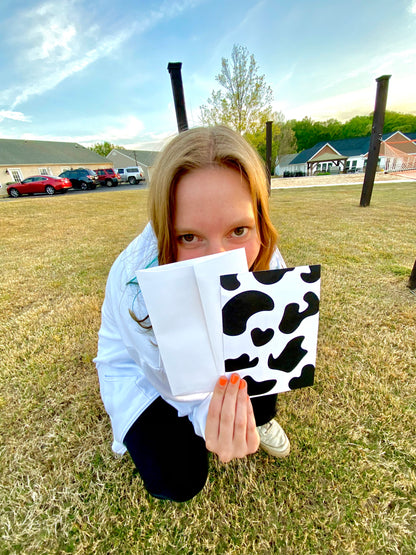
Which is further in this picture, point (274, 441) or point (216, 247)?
point (274, 441)

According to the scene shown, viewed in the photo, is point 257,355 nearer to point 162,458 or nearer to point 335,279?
point 162,458

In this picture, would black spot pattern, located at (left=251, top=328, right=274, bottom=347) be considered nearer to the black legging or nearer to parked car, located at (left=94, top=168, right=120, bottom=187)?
the black legging

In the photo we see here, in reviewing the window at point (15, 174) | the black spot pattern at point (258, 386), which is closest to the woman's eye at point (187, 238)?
the black spot pattern at point (258, 386)

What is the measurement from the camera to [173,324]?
651 mm

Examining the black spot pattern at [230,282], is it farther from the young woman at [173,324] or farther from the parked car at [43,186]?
the parked car at [43,186]

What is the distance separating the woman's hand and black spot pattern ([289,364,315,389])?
156mm

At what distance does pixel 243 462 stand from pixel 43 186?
57.1 ft

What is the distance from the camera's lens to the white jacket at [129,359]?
3.04 feet

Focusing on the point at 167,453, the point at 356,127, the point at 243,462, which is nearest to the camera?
the point at 167,453

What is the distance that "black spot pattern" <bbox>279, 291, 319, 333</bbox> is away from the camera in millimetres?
702

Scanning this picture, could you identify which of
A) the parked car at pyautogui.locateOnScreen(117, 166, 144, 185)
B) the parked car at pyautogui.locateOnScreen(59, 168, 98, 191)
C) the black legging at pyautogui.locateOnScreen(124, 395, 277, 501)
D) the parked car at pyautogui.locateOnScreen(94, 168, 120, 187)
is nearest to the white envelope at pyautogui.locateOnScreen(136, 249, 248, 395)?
the black legging at pyautogui.locateOnScreen(124, 395, 277, 501)

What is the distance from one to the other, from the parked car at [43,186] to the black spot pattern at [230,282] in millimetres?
16848

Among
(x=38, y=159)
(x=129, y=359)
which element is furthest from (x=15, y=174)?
(x=129, y=359)

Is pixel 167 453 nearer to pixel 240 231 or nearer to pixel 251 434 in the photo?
pixel 251 434
